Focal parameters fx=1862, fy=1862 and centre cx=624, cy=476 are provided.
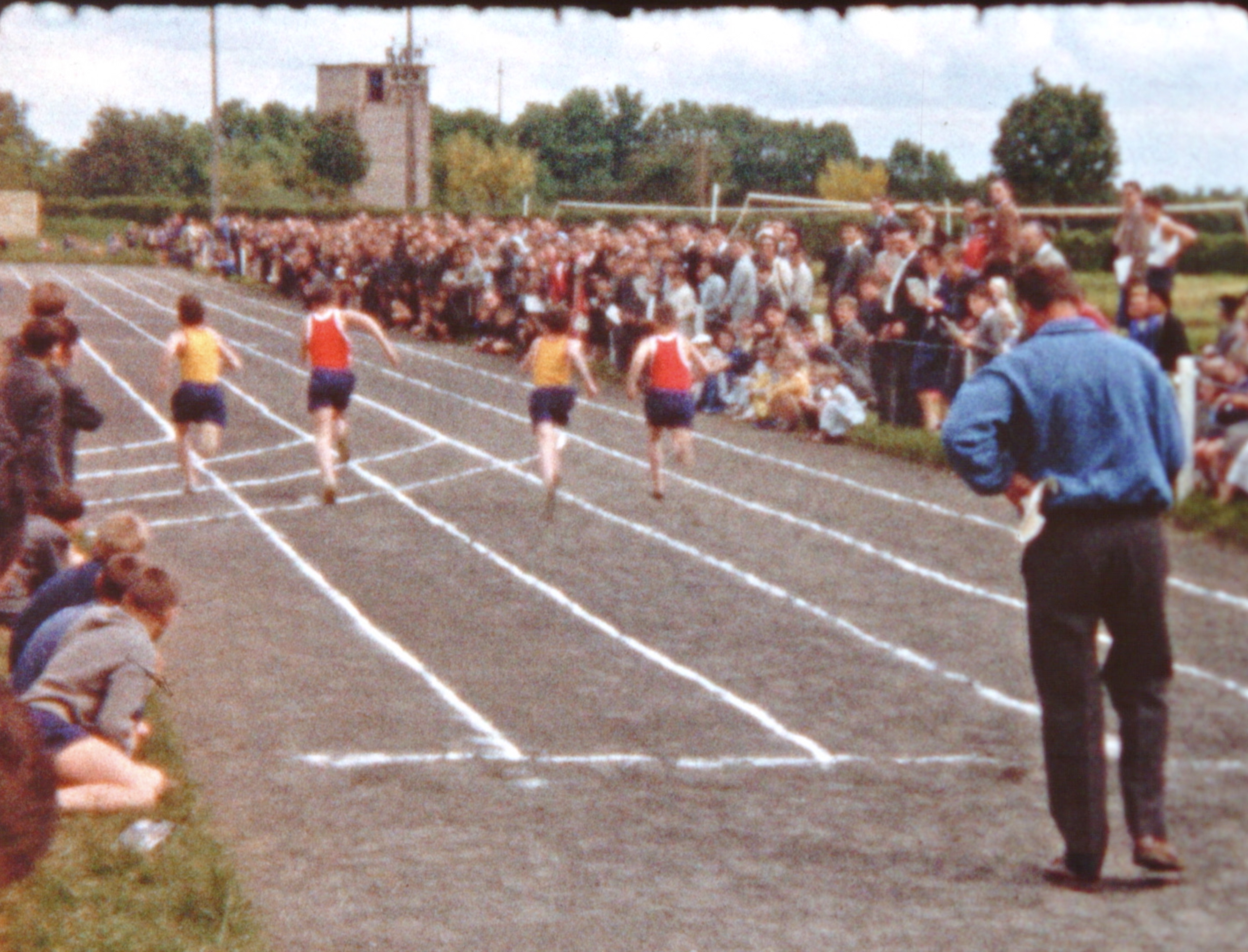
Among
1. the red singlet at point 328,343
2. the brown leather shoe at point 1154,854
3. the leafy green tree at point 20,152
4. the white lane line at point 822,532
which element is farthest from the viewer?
the leafy green tree at point 20,152

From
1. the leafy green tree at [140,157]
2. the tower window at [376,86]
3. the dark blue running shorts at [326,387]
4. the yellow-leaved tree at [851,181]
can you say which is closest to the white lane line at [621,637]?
the dark blue running shorts at [326,387]

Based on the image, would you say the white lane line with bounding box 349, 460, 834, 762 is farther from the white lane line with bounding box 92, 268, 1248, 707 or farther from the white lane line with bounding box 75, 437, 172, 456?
the white lane line with bounding box 75, 437, 172, 456

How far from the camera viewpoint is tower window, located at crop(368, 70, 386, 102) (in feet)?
112

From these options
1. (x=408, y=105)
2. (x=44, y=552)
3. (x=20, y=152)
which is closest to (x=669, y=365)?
(x=44, y=552)

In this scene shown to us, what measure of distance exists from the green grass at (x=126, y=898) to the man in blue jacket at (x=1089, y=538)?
2.48 meters

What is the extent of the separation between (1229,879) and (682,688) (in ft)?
11.0

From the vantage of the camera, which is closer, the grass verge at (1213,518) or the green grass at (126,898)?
the green grass at (126,898)

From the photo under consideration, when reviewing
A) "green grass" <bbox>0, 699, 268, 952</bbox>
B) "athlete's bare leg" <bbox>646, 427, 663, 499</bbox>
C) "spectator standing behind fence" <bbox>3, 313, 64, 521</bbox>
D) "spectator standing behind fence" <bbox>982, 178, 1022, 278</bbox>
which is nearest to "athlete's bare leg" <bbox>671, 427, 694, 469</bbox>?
"athlete's bare leg" <bbox>646, 427, 663, 499</bbox>

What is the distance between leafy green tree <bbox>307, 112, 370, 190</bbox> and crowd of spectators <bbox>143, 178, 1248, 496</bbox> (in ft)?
22.0

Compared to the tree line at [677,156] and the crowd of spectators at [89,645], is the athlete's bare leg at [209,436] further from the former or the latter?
the crowd of spectators at [89,645]

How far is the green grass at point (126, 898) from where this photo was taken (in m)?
5.24

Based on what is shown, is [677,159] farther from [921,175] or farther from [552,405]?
[552,405]

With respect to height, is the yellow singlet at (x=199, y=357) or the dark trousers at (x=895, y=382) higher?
the yellow singlet at (x=199, y=357)

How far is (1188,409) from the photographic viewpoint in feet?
45.8
